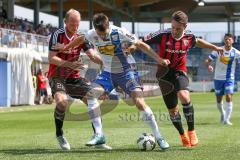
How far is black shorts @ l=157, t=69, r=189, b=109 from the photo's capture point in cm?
1071

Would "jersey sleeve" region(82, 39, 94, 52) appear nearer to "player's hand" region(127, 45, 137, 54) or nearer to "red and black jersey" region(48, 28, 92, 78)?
"red and black jersey" region(48, 28, 92, 78)

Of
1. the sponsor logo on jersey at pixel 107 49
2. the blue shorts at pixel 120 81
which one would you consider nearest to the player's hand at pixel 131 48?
the sponsor logo on jersey at pixel 107 49

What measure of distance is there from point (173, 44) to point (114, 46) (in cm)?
124

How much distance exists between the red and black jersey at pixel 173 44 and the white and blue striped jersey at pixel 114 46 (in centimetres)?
79

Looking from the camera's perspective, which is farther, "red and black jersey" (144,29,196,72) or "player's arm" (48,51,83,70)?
"red and black jersey" (144,29,196,72)

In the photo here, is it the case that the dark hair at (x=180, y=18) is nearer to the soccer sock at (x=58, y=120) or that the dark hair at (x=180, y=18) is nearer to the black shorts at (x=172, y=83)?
the black shorts at (x=172, y=83)

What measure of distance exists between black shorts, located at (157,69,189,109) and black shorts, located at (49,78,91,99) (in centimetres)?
135

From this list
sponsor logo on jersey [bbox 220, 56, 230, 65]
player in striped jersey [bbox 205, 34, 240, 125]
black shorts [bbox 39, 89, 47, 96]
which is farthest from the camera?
black shorts [bbox 39, 89, 47, 96]

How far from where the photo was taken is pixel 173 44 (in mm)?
10648

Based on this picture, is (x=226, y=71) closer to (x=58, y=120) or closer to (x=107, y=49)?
(x=58, y=120)

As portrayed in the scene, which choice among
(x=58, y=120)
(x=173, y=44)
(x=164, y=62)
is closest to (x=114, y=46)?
(x=164, y=62)

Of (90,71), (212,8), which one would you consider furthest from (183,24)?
(212,8)

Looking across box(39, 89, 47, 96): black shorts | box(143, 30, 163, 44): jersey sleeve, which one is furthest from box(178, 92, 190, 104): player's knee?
box(39, 89, 47, 96): black shorts

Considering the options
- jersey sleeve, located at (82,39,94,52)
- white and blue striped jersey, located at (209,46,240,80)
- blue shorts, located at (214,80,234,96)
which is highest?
jersey sleeve, located at (82,39,94,52)
